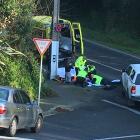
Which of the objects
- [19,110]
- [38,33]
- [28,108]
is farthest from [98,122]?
[38,33]

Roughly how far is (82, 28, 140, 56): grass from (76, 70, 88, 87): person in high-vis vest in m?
17.6

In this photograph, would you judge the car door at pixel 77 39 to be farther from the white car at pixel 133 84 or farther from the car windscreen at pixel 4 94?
the car windscreen at pixel 4 94

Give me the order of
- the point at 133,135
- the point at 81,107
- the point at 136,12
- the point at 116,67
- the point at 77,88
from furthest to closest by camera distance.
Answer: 1. the point at 136,12
2. the point at 116,67
3. the point at 77,88
4. the point at 81,107
5. the point at 133,135

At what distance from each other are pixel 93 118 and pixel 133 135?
497 centimetres

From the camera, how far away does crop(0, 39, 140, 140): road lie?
853 inches

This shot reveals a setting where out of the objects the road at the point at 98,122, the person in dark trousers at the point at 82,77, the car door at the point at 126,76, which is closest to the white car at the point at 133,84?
the car door at the point at 126,76

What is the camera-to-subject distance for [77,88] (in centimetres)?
3694

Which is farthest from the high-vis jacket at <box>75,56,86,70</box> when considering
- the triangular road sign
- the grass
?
the grass

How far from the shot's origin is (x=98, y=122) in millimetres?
26469

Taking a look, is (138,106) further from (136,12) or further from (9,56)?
(136,12)

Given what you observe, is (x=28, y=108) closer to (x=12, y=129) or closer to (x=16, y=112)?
(x=16, y=112)

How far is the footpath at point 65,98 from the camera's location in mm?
29969

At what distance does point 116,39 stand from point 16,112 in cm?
4498

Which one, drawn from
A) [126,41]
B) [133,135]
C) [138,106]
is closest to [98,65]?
[138,106]
